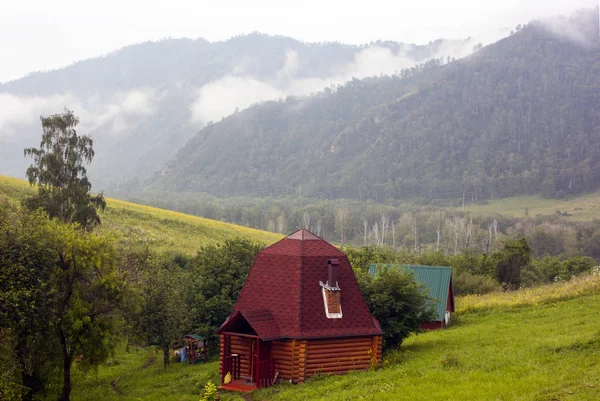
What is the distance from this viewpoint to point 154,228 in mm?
86500

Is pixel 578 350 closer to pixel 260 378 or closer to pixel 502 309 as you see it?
pixel 260 378

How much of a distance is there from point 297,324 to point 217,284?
1240 cm

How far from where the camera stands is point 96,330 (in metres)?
27.7

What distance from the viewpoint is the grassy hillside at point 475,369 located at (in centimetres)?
2012

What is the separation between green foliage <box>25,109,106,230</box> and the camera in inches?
1922

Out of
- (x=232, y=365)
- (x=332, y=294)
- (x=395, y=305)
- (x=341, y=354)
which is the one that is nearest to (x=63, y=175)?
(x=232, y=365)

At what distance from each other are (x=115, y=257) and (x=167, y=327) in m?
7.66

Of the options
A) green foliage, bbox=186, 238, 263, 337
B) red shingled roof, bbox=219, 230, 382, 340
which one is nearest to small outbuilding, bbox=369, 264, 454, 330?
green foliage, bbox=186, 238, 263, 337

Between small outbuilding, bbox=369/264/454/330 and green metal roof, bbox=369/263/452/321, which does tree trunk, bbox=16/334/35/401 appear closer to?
green metal roof, bbox=369/263/452/321

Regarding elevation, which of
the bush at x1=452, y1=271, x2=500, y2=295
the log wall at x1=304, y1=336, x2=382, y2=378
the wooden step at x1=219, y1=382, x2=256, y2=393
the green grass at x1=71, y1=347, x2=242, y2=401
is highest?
the bush at x1=452, y1=271, x2=500, y2=295

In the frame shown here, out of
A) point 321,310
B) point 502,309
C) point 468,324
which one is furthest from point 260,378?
point 502,309

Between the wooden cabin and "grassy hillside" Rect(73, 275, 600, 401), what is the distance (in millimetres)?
1127

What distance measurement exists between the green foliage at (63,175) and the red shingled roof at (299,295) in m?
22.8

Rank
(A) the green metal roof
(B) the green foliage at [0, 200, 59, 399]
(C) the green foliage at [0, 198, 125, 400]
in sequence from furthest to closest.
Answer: (A) the green metal roof, (C) the green foliage at [0, 198, 125, 400], (B) the green foliage at [0, 200, 59, 399]
